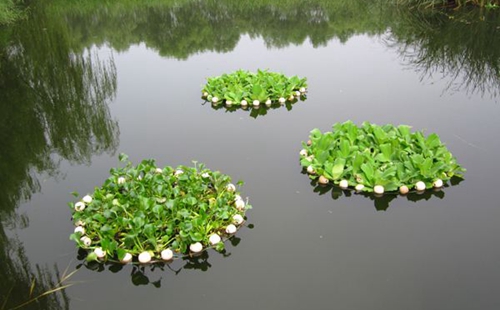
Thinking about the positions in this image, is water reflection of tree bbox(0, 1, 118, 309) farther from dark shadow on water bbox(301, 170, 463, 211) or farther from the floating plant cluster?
dark shadow on water bbox(301, 170, 463, 211)

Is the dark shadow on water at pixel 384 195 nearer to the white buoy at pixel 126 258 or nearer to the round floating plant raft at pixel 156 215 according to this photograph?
the round floating plant raft at pixel 156 215

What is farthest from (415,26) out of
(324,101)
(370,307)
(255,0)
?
(370,307)

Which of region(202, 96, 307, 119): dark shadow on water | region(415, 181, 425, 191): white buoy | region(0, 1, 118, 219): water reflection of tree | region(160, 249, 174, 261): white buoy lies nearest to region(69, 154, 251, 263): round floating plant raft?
region(160, 249, 174, 261): white buoy

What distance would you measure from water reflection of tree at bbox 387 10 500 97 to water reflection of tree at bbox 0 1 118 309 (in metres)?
5.63

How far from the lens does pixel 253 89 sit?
6.98 metres

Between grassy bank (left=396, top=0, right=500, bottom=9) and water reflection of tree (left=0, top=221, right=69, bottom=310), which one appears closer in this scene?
water reflection of tree (left=0, top=221, right=69, bottom=310)

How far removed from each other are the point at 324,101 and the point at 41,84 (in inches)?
195

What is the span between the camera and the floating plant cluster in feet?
23.1

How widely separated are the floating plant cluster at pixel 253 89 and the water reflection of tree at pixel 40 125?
5.62ft

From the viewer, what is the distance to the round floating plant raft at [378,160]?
4.63 m

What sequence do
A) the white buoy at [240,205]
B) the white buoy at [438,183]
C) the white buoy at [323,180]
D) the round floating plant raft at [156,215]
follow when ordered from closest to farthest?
the round floating plant raft at [156,215] → the white buoy at [240,205] → the white buoy at [438,183] → the white buoy at [323,180]

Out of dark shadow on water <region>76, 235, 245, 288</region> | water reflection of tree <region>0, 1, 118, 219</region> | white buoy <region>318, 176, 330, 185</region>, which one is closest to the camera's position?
dark shadow on water <region>76, 235, 245, 288</region>

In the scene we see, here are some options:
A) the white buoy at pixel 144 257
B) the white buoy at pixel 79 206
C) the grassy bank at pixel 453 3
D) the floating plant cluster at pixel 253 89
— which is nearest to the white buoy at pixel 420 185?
the white buoy at pixel 144 257

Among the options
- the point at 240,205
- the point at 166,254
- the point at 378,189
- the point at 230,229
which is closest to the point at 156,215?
the point at 166,254
